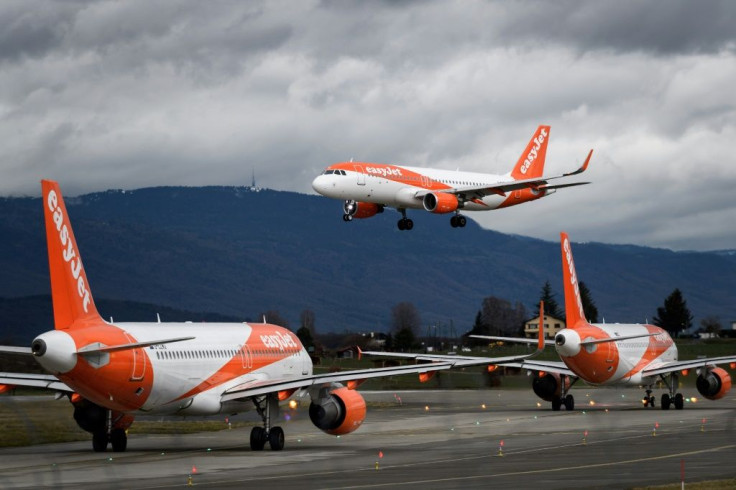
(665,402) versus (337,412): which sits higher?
(337,412)

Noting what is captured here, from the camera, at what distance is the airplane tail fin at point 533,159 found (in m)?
92.6

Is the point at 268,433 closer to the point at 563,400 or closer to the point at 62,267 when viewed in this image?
the point at 62,267

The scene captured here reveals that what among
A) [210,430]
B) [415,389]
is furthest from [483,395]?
[210,430]

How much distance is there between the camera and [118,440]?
144ft

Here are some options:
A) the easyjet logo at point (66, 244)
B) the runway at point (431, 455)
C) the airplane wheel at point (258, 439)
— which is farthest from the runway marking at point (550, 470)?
the airplane wheel at point (258, 439)

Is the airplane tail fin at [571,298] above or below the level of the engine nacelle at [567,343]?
above

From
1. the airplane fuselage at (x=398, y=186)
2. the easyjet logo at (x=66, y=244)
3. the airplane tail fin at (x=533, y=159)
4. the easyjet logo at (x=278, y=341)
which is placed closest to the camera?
the easyjet logo at (x=66, y=244)

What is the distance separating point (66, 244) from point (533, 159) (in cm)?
5941

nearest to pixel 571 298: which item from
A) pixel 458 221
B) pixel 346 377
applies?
pixel 458 221

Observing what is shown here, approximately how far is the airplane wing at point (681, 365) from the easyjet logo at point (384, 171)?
17.5 metres

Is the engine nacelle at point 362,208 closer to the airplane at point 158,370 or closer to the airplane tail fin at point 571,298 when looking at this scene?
the airplane tail fin at point 571,298

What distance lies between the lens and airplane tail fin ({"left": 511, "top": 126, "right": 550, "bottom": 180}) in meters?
92.6

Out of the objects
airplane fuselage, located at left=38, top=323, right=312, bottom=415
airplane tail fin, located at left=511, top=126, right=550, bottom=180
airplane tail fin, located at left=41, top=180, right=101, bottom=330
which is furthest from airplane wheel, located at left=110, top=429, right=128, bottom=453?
airplane tail fin, located at left=511, top=126, right=550, bottom=180

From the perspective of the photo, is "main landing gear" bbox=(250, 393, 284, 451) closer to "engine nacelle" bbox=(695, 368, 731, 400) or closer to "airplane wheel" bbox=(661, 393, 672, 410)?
"airplane wheel" bbox=(661, 393, 672, 410)
